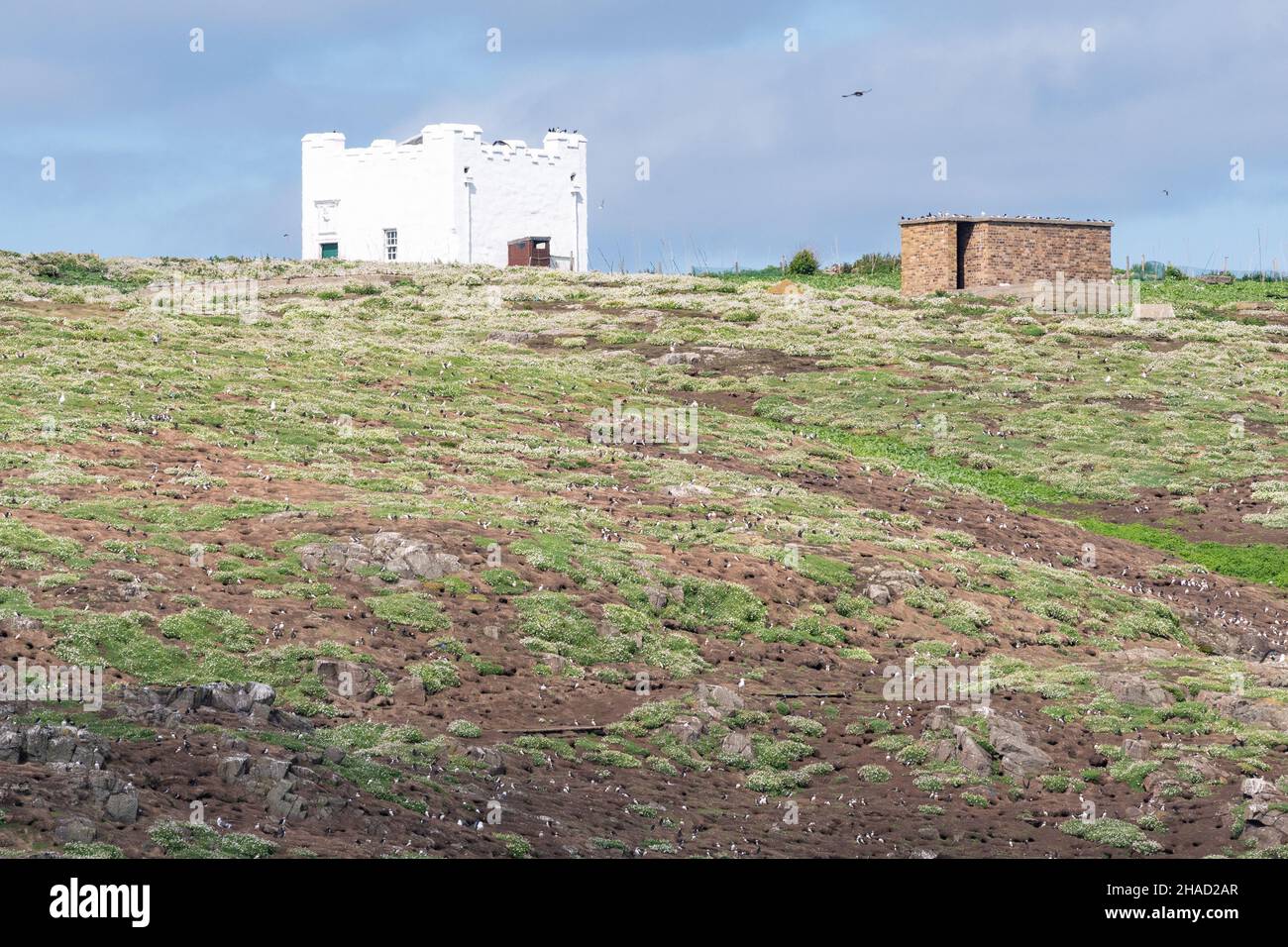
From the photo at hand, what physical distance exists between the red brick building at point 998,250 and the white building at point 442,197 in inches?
769

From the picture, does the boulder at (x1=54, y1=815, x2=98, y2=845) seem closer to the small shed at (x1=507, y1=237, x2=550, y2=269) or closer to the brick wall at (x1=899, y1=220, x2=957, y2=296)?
the brick wall at (x1=899, y1=220, x2=957, y2=296)

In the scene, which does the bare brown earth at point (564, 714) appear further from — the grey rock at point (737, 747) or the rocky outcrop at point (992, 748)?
the grey rock at point (737, 747)

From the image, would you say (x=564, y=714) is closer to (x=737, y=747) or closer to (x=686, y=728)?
(x=686, y=728)

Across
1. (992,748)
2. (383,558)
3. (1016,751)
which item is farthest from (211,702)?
(1016,751)

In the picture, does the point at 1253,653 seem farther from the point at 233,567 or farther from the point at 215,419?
the point at 215,419

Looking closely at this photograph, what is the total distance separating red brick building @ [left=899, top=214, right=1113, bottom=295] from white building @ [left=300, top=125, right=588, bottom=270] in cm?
1952

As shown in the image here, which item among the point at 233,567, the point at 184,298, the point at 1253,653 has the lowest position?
the point at 1253,653

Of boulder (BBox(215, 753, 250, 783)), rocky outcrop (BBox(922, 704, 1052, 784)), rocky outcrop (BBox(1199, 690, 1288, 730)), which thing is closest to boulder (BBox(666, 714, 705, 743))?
rocky outcrop (BBox(922, 704, 1052, 784))

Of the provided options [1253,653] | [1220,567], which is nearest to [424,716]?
[1253,653]

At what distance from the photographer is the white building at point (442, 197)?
78.6 metres

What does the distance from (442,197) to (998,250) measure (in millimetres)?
26183

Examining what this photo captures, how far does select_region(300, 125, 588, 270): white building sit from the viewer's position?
78562mm
